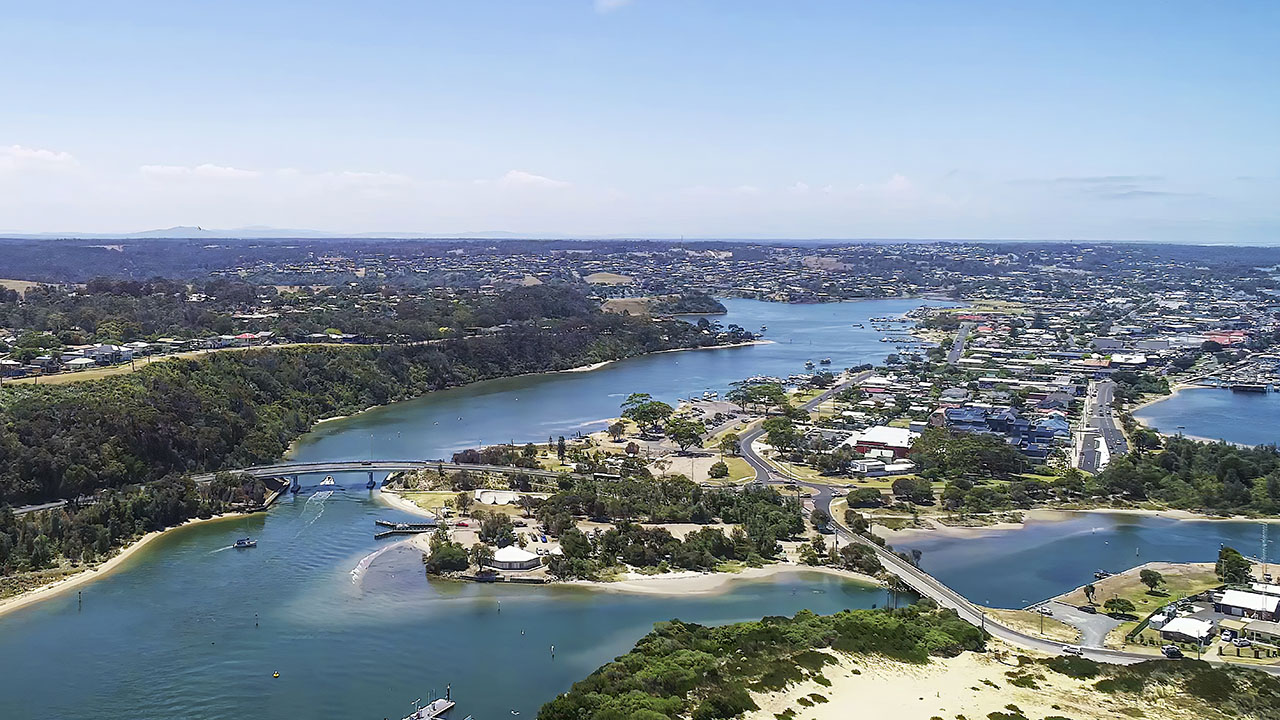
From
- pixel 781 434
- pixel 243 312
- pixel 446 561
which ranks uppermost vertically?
pixel 243 312

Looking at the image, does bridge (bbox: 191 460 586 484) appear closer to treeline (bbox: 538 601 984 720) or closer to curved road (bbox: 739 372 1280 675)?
curved road (bbox: 739 372 1280 675)

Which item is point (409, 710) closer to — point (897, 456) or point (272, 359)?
point (897, 456)

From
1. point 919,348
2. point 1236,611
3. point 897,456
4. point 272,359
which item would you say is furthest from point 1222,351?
point 272,359

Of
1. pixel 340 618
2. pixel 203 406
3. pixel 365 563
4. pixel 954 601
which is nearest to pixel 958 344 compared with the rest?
pixel 203 406

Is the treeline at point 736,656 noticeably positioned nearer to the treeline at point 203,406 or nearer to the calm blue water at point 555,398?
the calm blue water at point 555,398

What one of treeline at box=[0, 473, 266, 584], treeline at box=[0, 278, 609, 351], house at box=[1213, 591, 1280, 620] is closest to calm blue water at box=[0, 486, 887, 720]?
treeline at box=[0, 473, 266, 584]

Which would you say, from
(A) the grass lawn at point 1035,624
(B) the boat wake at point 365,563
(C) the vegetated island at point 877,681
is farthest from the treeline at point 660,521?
(A) the grass lawn at point 1035,624

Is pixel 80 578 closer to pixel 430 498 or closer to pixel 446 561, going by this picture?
pixel 446 561

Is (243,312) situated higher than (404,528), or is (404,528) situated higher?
(243,312)
